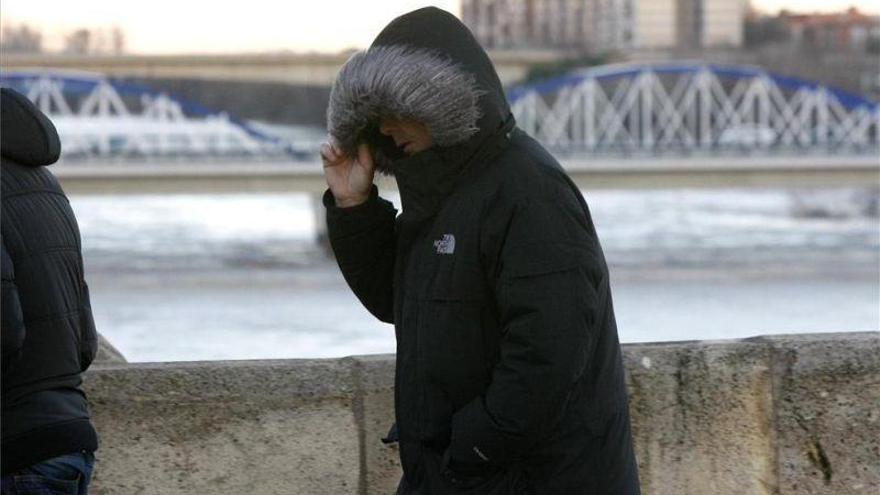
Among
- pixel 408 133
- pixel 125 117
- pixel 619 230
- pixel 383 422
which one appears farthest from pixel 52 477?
pixel 125 117

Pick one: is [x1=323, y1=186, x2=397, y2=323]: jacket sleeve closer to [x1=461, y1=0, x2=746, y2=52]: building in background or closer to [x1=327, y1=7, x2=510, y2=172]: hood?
[x1=327, y1=7, x2=510, y2=172]: hood

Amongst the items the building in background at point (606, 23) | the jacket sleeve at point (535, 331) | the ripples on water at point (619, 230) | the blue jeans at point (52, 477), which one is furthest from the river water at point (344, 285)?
the jacket sleeve at point (535, 331)

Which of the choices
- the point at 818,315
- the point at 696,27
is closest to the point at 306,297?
the point at 818,315

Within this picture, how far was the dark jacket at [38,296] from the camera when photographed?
7.86 feet

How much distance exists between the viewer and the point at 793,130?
260 feet

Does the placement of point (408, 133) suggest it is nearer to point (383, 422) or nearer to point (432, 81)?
point (432, 81)

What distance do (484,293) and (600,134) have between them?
78014 mm

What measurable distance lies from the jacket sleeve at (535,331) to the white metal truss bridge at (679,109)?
68.8 meters

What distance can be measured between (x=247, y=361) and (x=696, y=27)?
309 ft

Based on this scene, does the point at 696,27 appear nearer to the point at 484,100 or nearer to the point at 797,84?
the point at 797,84

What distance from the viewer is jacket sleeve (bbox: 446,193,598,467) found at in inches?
91.1

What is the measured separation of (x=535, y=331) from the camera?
2.31 meters

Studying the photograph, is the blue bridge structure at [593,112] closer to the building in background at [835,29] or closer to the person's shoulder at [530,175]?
the building in background at [835,29]

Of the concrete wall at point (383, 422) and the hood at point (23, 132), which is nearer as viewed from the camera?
the hood at point (23, 132)
